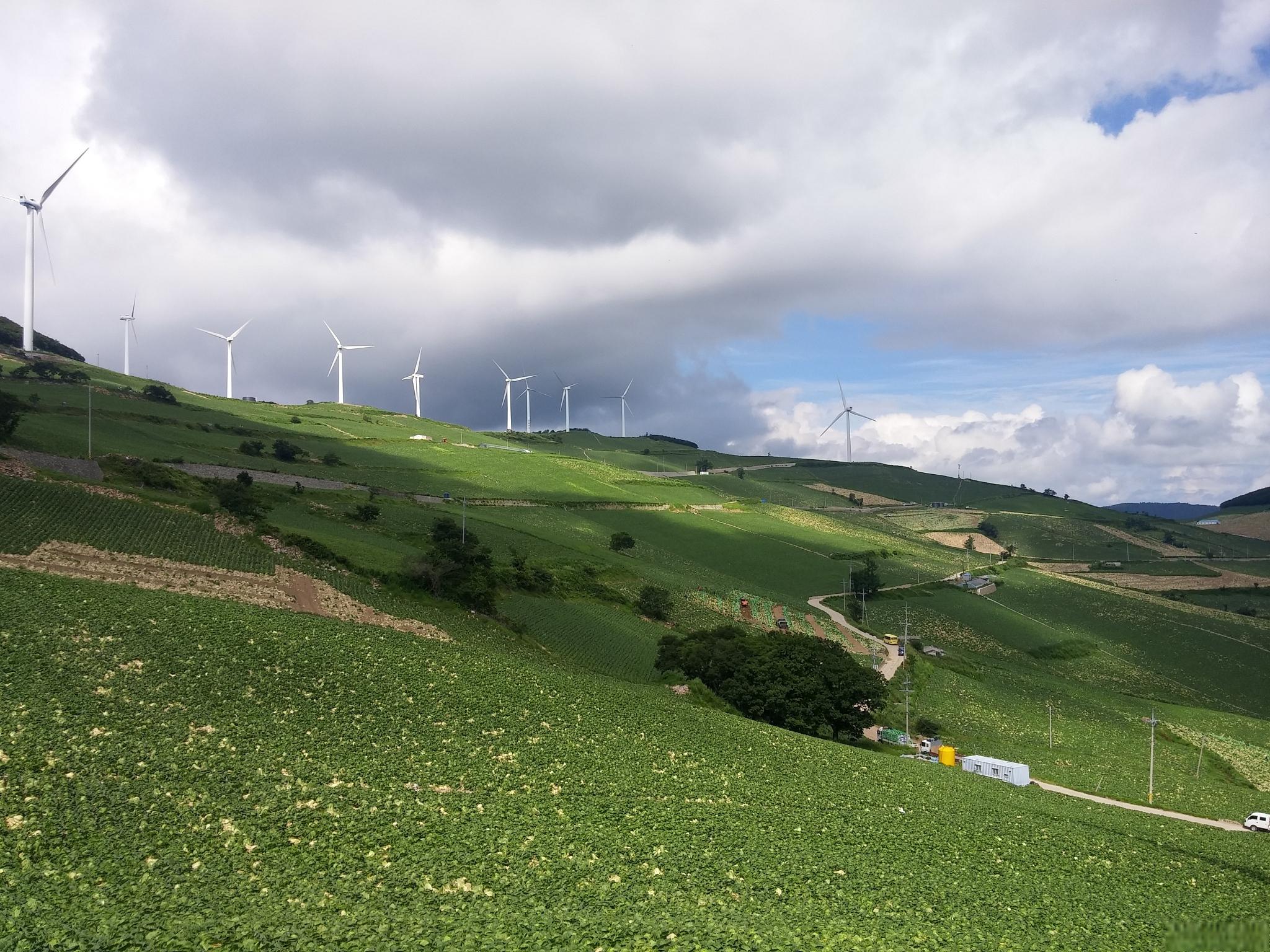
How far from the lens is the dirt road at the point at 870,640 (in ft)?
330

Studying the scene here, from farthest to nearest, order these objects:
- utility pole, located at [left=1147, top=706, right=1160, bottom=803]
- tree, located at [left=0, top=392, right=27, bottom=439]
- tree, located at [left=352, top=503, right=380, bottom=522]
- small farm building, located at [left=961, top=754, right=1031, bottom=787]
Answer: tree, located at [left=352, top=503, right=380, bottom=522] < tree, located at [left=0, top=392, right=27, bottom=439] < small farm building, located at [left=961, top=754, right=1031, bottom=787] < utility pole, located at [left=1147, top=706, right=1160, bottom=803]

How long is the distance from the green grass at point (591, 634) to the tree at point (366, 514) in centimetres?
3192

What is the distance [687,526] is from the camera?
160m

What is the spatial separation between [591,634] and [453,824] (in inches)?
1953

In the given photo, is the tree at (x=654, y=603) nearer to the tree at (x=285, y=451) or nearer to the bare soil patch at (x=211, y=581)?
the bare soil patch at (x=211, y=581)

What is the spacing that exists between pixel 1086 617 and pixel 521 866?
133809 mm

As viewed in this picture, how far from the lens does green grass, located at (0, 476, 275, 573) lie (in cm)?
5978

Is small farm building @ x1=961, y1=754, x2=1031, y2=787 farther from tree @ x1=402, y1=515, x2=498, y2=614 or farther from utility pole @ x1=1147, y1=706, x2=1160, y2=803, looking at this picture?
tree @ x1=402, y1=515, x2=498, y2=614

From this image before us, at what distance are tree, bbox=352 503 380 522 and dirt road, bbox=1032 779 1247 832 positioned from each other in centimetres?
8244

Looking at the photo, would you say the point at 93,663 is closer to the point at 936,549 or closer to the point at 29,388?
the point at 29,388

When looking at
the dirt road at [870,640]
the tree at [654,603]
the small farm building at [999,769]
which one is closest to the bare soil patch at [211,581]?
the tree at [654,603]

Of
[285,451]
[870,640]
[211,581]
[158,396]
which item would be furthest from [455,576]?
[158,396]

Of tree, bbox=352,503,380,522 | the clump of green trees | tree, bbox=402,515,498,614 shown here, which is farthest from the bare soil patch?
tree, bbox=352,503,380,522

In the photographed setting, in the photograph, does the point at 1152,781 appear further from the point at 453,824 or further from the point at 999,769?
the point at 453,824
